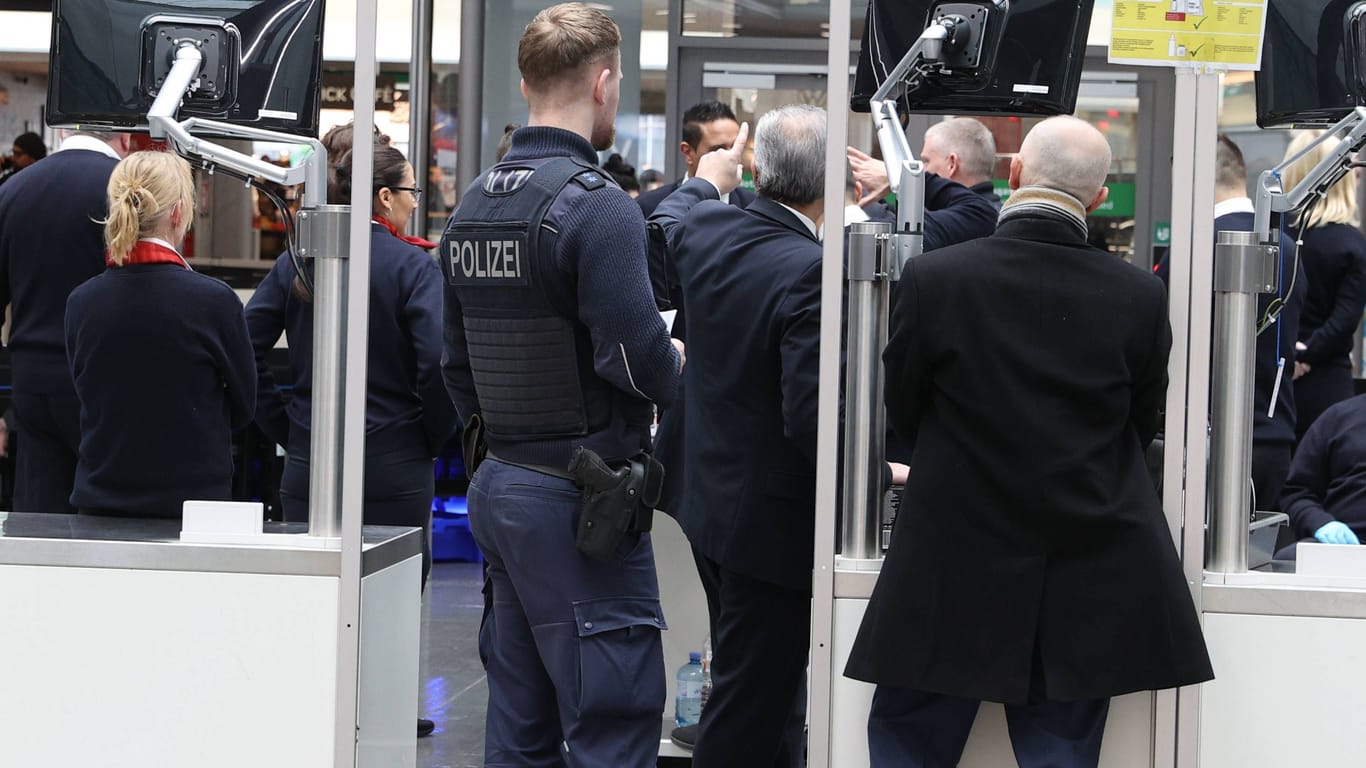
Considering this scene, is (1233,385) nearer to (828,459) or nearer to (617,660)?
(828,459)

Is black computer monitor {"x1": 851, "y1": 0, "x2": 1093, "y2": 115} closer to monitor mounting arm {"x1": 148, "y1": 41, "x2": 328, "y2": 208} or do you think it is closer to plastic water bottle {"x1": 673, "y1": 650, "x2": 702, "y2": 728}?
monitor mounting arm {"x1": 148, "y1": 41, "x2": 328, "y2": 208}

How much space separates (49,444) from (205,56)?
64.2 inches

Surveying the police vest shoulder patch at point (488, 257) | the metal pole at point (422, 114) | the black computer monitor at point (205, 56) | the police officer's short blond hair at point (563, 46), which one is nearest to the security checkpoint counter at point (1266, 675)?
the police vest shoulder patch at point (488, 257)

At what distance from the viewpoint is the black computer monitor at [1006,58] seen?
2885 mm

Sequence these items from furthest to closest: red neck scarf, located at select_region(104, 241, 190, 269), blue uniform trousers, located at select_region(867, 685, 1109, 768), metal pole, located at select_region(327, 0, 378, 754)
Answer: red neck scarf, located at select_region(104, 241, 190, 269) < metal pole, located at select_region(327, 0, 378, 754) < blue uniform trousers, located at select_region(867, 685, 1109, 768)

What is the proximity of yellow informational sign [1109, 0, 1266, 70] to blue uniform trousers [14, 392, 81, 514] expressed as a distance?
2801 millimetres

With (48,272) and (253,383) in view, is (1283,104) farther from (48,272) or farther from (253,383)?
Result: (48,272)

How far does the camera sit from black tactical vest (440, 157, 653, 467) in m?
2.77

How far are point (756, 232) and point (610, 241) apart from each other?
0.75 metres

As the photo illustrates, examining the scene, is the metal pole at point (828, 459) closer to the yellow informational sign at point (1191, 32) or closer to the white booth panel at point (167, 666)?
the yellow informational sign at point (1191, 32)

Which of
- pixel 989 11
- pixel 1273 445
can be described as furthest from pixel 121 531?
pixel 1273 445

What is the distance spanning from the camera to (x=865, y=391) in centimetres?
282

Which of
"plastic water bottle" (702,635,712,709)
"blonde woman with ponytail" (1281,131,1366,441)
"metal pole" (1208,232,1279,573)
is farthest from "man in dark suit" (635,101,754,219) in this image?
"metal pole" (1208,232,1279,573)

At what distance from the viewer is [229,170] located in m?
2.92
